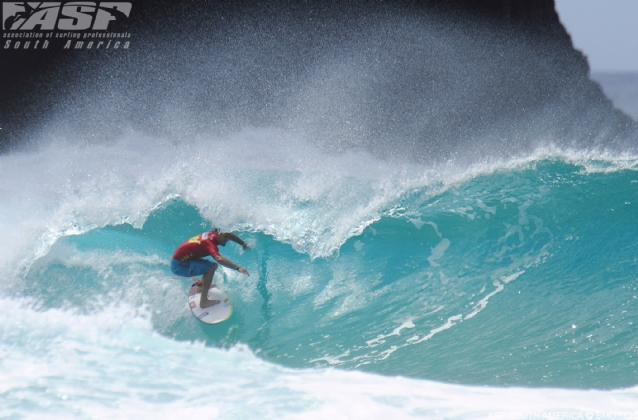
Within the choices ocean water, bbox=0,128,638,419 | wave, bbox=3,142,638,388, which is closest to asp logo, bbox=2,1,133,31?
ocean water, bbox=0,128,638,419

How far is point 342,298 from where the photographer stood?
6613 millimetres

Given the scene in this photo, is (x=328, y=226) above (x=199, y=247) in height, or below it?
above

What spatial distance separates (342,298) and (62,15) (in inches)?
478

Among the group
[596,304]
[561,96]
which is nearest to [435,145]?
[561,96]

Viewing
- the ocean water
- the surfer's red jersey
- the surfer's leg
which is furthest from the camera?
the surfer's leg

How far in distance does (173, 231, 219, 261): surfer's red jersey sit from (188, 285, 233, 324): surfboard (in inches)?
23.1

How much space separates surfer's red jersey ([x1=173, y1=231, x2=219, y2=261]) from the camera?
593 centimetres

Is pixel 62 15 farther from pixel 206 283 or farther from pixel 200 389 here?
pixel 200 389

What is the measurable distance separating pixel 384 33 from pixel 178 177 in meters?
7.73

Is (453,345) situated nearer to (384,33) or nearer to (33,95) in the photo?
(384,33)

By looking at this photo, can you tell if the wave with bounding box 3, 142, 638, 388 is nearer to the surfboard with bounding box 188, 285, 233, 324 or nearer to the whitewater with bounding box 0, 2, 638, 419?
the whitewater with bounding box 0, 2, 638, 419

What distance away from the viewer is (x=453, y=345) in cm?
556

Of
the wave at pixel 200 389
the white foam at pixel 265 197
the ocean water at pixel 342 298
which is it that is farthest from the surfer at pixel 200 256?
the white foam at pixel 265 197

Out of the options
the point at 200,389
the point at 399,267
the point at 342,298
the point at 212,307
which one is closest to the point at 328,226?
the point at 399,267
